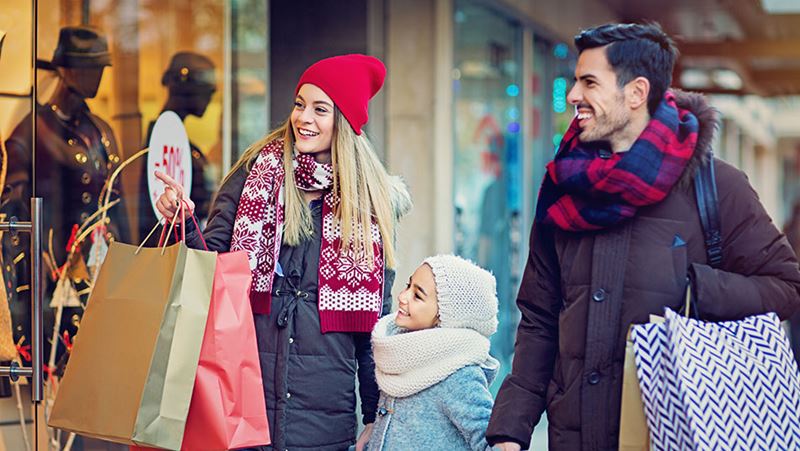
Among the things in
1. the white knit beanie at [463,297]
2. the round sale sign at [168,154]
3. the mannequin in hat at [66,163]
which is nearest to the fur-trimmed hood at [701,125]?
the white knit beanie at [463,297]

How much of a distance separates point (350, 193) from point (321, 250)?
202 mm

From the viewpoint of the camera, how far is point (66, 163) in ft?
15.8

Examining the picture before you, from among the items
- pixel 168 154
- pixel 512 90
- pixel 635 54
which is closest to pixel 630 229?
pixel 635 54

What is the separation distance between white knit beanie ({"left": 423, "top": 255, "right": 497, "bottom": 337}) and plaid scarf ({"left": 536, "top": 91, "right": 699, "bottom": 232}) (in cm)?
56

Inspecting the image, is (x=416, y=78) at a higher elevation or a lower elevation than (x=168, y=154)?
higher

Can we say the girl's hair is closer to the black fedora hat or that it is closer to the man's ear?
the man's ear

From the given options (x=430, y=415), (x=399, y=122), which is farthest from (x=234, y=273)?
(x=399, y=122)

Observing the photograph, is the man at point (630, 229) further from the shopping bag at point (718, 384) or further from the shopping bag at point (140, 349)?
the shopping bag at point (140, 349)

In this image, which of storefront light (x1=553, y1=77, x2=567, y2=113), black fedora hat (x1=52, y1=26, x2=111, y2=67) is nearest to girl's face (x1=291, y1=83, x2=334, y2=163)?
black fedora hat (x1=52, y1=26, x2=111, y2=67)

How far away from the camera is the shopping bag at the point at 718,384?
2867 millimetres

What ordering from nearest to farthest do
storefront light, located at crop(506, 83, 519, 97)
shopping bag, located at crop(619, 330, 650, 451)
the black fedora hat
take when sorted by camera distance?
shopping bag, located at crop(619, 330, 650, 451) → the black fedora hat → storefront light, located at crop(506, 83, 519, 97)

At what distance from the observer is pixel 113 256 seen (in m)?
3.47

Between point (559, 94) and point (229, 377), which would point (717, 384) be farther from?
point (559, 94)

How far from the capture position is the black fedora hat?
481cm
